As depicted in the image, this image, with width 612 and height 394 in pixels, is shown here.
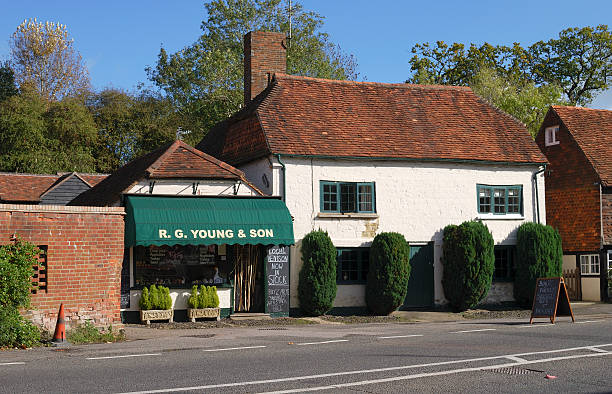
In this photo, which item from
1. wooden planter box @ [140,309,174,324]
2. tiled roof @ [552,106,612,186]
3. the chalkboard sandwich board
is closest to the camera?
the chalkboard sandwich board

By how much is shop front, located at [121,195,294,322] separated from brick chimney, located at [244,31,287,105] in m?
7.38

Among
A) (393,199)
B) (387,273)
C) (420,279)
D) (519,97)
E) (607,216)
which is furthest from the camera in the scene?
(519,97)

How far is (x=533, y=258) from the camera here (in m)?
27.2

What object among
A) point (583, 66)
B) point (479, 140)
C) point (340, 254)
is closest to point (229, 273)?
point (340, 254)

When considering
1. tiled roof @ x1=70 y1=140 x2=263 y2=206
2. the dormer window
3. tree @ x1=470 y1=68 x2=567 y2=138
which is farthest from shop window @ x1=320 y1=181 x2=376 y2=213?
tree @ x1=470 y1=68 x2=567 y2=138

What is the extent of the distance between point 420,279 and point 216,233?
8050 millimetres

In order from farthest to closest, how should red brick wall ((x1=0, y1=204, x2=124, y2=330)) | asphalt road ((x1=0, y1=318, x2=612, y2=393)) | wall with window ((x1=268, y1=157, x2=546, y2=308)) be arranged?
wall with window ((x1=268, y1=157, x2=546, y2=308)), red brick wall ((x1=0, y1=204, x2=124, y2=330)), asphalt road ((x1=0, y1=318, x2=612, y2=393))

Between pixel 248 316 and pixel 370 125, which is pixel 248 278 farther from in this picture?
pixel 370 125

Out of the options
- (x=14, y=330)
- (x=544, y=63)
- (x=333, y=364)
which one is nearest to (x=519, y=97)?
(x=544, y=63)

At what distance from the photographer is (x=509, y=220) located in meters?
28.0

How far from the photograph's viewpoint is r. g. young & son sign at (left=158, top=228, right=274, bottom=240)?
855 inches

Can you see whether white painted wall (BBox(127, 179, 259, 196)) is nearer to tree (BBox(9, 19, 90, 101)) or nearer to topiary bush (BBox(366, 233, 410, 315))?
topiary bush (BBox(366, 233, 410, 315))

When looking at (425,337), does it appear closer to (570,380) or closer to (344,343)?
(344,343)

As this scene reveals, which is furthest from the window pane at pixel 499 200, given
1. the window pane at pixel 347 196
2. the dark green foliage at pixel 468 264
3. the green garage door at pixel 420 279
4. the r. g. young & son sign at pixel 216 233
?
the r. g. young & son sign at pixel 216 233
